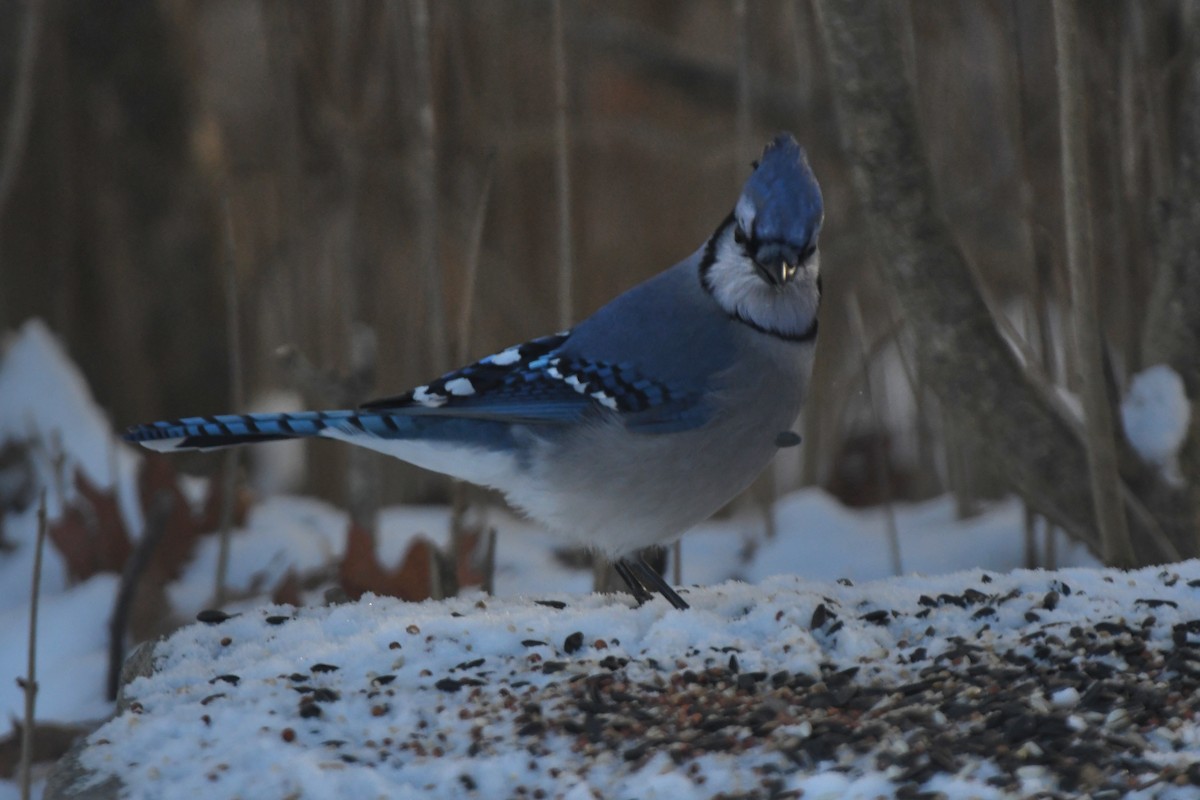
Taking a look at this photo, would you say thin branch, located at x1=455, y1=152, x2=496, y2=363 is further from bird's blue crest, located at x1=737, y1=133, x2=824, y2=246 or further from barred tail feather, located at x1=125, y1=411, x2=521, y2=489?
bird's blue crest, located at x1=737, y1=133, x2=824, y2=246

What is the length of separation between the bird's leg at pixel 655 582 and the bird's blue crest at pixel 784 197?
593 millimetres

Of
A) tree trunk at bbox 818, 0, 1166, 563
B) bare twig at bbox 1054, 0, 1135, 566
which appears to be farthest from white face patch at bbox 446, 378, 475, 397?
bare twig at bbox 1054, 0, 1135, 566

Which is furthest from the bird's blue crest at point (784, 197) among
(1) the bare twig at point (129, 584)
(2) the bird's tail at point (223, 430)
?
(1) the bare twig at point (129, 584)

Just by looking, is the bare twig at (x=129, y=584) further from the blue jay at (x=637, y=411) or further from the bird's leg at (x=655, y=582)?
the bird's leg at (x=655, y=582)

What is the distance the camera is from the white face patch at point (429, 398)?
2568 millimetres

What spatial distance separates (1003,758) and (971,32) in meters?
3.76

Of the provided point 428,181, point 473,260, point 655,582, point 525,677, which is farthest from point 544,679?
point 428,181

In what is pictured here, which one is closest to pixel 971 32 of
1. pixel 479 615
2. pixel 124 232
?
pixel 124 232

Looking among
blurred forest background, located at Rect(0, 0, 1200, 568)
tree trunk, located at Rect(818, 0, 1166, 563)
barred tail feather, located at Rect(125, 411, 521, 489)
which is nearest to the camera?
barred tail feather, located at Rect(125, 411, 521, 489)

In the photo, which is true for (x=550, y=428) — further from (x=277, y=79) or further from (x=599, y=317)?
(x=277, y=79)

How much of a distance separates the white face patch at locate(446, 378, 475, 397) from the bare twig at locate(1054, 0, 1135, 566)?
1.02 metres

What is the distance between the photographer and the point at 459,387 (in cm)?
259

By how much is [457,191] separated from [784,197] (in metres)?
2.62

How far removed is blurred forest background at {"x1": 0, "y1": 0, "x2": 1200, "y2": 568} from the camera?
10.9ft
